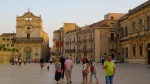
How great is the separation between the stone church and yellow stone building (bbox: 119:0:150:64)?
3314cm

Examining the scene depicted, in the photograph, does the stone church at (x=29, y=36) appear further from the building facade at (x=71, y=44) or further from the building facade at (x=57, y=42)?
the building facade at (x=57, y=42)

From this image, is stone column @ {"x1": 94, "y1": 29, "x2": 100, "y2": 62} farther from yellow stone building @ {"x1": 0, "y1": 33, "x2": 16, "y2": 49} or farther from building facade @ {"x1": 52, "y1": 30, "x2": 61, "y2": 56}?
yellow stone building @ {"x1": 0, "y1": 33, "x2": 16, "y2": 49}

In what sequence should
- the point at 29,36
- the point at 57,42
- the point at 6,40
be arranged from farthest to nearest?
the point at 6,40 → the point at 57,42 → the point at 29,36

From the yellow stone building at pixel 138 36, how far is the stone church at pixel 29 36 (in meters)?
33.1

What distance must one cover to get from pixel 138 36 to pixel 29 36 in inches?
1798

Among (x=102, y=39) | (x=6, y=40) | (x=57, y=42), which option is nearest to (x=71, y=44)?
(x=57, y=42)

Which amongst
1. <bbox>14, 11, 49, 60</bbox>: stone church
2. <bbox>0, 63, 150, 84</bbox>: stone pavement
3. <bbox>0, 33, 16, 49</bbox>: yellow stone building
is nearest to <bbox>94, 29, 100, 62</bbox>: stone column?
<bbox>14, 11, 49, 60</bbox>: stone church

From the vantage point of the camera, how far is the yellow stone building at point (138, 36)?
5216 centimetres

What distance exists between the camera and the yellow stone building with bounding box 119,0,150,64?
52.2 m

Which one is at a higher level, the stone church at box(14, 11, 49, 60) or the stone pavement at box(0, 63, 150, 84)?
the stone church at box(14, 11, 49, 60)

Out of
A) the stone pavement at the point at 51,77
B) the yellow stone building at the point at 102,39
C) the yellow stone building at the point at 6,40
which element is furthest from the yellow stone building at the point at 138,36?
the yellow stone building at the point at 6,40

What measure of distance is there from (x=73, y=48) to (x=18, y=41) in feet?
55.3

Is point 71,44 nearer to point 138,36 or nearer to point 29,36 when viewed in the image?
point 29,36

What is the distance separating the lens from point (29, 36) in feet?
306
